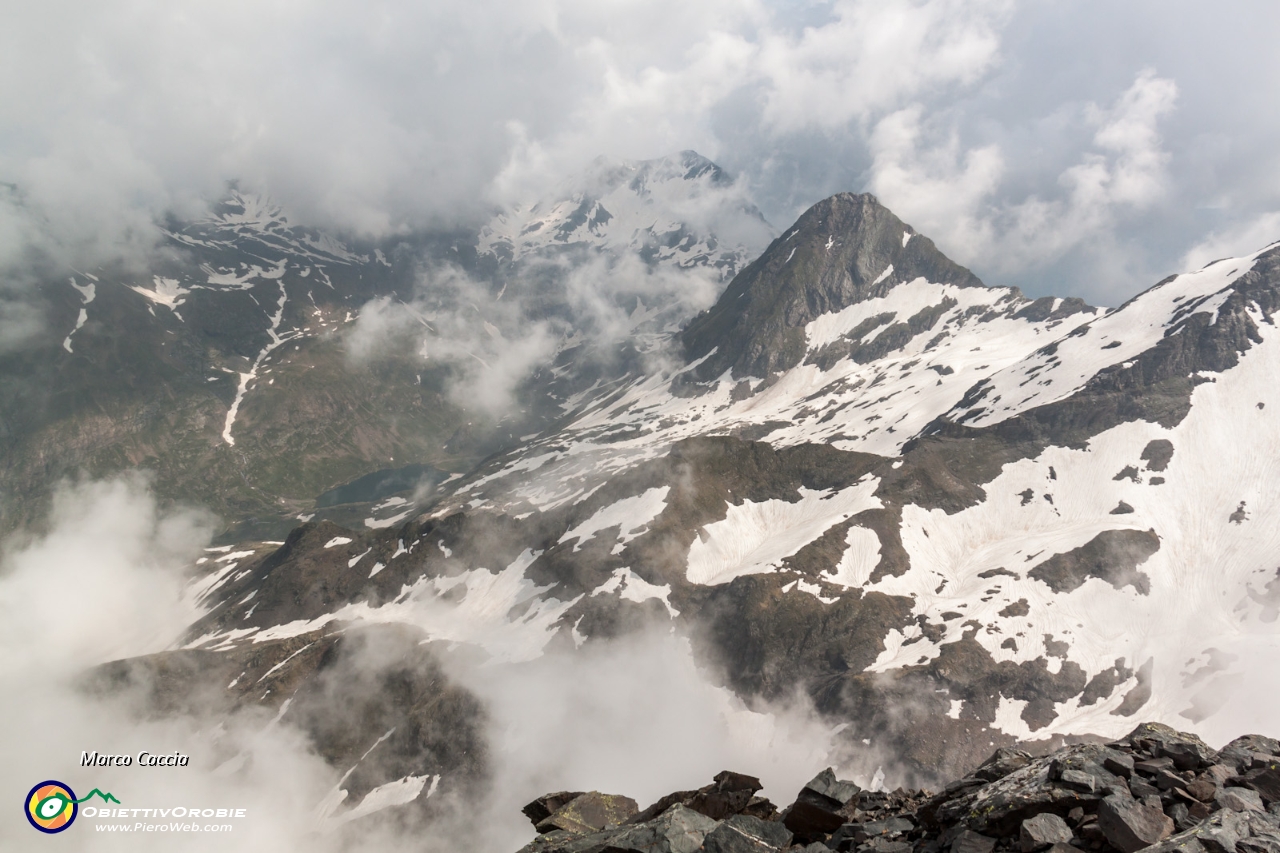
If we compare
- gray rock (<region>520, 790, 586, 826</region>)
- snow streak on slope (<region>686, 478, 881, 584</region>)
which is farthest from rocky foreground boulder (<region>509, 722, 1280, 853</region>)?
snow streak on slope (<region>686, 478, 881, 584</region>)

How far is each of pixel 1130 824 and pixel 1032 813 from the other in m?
2.97

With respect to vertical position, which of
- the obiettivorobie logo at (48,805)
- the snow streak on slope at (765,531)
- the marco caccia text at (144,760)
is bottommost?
the obiettivorobie logo at (48,805)

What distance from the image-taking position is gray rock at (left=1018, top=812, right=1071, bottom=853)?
18.1 m

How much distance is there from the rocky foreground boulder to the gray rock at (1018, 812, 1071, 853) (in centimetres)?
3

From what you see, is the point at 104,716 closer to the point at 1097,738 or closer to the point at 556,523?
the point at 556,523

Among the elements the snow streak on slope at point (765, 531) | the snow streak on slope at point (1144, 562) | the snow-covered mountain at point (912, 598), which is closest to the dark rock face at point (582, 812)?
the snow-covered mountain at point (912, 598)

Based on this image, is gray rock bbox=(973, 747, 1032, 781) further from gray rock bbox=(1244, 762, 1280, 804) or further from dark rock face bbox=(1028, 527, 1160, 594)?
dark rock face bbox=(1028, 527, 1160, 594)

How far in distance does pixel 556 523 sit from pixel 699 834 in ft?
587

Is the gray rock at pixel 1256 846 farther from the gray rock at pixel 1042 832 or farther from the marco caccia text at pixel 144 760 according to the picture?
the marco caccia text at pixel 144 760

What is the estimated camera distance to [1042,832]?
18.3m

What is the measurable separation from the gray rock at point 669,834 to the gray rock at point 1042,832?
10470 millimetres

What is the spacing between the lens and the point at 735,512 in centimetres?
19225

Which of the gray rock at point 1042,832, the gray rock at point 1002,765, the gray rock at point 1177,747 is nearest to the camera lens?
the gray rock at point 1042,832

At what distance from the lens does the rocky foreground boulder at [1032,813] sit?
703 inches
